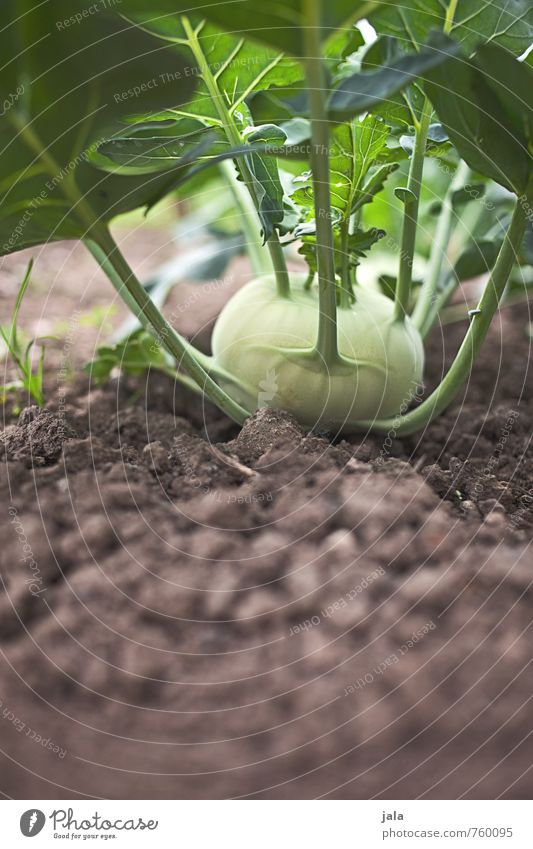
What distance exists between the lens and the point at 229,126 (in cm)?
62

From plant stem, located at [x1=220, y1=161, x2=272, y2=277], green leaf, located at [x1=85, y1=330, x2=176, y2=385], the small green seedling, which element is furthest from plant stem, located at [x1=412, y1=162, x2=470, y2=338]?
the small green seedling

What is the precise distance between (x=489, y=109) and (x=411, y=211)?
0.42ft

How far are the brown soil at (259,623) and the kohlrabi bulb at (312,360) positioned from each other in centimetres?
5

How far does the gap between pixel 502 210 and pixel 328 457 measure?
0.56m

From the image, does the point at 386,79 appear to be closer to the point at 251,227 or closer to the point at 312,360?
the point at 312,360

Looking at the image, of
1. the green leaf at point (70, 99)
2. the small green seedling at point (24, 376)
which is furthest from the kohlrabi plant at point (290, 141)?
the small green seedling at point (24, 376)

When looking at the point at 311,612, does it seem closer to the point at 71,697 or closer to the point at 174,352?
the point at 71,697

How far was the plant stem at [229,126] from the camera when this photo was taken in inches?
22.7

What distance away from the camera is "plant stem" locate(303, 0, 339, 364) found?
1.43ft

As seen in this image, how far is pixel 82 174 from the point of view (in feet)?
1.69

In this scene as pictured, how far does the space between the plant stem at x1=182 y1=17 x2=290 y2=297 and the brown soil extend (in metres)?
0.14

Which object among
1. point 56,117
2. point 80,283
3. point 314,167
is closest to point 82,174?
point 56,117

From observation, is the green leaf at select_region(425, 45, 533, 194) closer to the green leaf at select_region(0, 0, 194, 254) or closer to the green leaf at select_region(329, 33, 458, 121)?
the green leaf at select_region(329, 33, 458, 121)

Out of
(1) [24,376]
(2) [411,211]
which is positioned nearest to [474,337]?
(2) [411,211]
